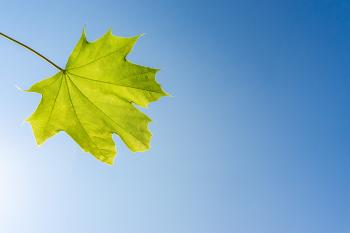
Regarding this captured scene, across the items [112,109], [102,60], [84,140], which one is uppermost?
[102,60]

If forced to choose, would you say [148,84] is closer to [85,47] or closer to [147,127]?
[147,127]

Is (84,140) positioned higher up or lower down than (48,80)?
lower down

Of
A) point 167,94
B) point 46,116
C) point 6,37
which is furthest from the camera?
point 46,116

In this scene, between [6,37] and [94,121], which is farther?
[94,121]

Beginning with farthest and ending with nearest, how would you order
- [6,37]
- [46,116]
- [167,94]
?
[46,116] < [167,94] < [6,37]

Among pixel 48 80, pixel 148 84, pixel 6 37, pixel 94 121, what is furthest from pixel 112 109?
pixel 6 37
